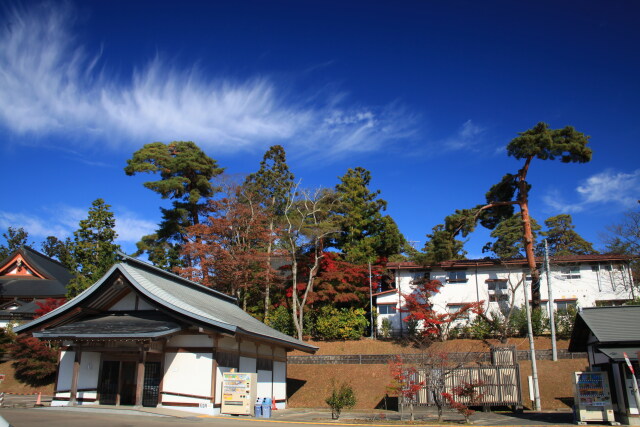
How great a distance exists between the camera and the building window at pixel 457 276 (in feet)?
110

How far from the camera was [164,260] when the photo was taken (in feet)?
123

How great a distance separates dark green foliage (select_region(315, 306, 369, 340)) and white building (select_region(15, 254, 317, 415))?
10979 millimetres

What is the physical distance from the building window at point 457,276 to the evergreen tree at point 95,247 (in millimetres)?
24026

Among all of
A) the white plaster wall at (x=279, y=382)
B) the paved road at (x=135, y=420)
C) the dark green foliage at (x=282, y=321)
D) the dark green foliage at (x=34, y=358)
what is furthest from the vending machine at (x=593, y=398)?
the dark green foliage at (x=34, y=358)

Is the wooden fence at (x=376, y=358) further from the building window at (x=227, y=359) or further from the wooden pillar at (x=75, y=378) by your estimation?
the wooden pillar at (x=75, y=378)

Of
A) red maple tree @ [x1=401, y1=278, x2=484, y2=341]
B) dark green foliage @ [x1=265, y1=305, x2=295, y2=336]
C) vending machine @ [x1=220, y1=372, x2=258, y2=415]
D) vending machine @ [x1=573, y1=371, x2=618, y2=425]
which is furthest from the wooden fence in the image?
vending machine @ [x1=220, y1=372, x2=258, y2=415]

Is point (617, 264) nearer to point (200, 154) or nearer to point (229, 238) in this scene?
point (229, 238)

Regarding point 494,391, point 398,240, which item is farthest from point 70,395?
point 398,240

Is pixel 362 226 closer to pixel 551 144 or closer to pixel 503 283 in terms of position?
pixel 503 283

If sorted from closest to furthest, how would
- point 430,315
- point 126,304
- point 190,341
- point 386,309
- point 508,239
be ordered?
1. point 190,341
2. point 126,304
3. point 430,315
4. point 386,309
5. point 508,239

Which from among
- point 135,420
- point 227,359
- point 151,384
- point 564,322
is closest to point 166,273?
point 151,384

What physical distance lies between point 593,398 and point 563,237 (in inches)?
1668

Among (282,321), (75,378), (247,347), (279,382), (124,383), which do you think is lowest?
(279,382)

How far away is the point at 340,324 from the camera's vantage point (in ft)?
101
